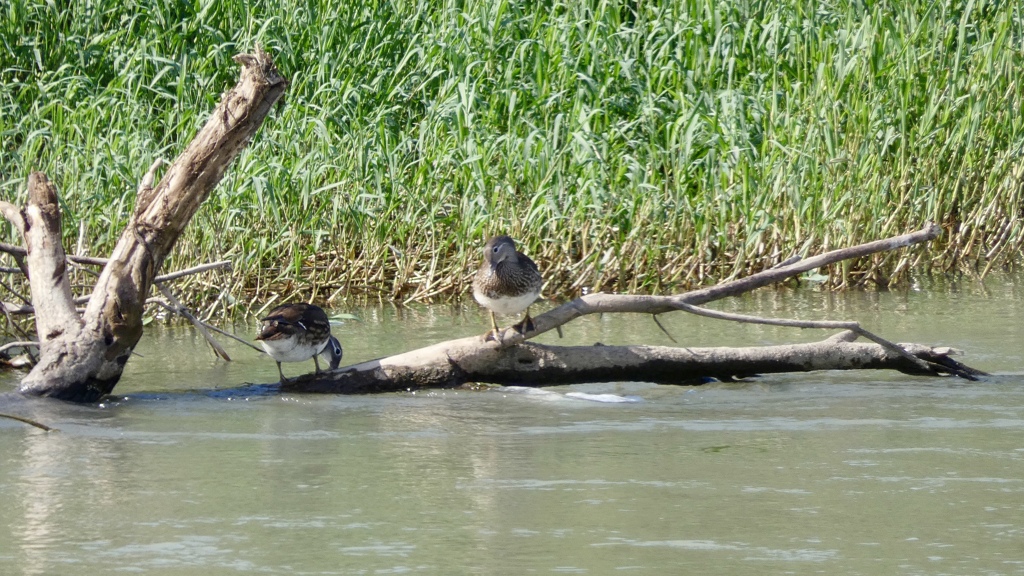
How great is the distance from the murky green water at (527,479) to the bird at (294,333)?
0.77 feet

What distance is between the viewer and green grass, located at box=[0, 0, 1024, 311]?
862cm

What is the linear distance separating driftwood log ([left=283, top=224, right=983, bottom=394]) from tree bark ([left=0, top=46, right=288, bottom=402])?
78 centimetres

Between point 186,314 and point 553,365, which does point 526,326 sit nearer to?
point 553,365

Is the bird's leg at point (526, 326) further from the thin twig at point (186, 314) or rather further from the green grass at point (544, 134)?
the green grass at point (544, 134)

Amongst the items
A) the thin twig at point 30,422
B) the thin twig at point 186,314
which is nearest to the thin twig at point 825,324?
the thin twig at point 186,314

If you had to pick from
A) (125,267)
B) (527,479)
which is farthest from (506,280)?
(527,479)

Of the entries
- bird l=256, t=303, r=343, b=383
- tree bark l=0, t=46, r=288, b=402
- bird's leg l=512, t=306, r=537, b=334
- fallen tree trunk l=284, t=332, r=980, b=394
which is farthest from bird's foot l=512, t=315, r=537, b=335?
tree bark l=0, t=46, r=288, b=402

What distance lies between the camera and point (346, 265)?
29.3 ft

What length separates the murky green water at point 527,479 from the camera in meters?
3.49

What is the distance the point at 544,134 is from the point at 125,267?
3845mm

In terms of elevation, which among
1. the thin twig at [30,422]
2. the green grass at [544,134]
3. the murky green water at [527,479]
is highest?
the green grass at [544,134]

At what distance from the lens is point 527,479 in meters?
4.30

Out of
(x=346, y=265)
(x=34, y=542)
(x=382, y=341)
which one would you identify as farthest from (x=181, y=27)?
(x=34, y=542)

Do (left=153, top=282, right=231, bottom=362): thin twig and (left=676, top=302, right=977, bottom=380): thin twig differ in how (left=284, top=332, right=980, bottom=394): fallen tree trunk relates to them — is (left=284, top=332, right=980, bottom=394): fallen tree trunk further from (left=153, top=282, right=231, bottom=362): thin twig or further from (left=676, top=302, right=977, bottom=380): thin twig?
(left=153, top=282, right=231, bottom=362): thin twig
